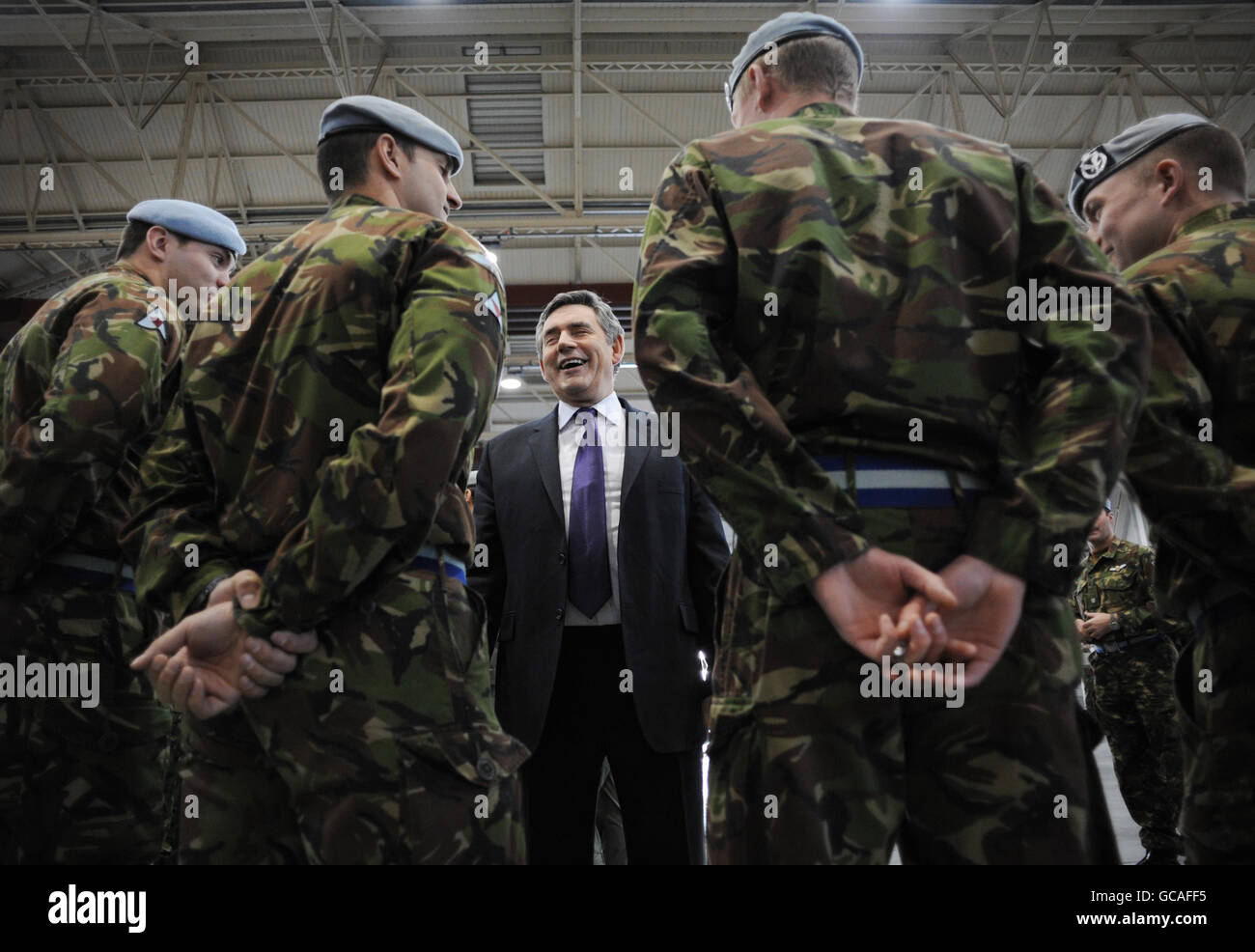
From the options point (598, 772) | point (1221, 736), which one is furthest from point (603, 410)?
point (1221, 736)

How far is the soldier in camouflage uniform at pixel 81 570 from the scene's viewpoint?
7.06ft

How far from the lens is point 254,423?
4.93 ft

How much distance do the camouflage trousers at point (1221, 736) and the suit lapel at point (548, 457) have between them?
56.7 inches

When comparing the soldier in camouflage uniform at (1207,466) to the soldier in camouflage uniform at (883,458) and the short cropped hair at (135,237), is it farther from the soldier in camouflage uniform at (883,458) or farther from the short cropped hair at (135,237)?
the short cropped hair at (135,237)

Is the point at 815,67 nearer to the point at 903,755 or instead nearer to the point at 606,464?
the point at 903,755

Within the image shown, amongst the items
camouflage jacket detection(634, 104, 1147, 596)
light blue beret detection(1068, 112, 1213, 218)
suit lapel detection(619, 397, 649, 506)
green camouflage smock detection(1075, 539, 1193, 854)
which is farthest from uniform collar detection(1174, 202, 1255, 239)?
green camouflage smock detection(1075, 539, 1193, 854)

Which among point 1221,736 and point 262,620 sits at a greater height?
point 262,620

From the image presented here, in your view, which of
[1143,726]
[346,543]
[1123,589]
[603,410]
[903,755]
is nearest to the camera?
[903,755]

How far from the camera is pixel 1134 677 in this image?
15.8 feet

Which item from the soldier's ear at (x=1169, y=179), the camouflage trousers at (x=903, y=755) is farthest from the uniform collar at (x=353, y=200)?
the soldier's ear at (x=1169, y=179)

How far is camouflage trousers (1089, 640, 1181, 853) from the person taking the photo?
449 centimetres

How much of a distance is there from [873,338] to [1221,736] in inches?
37.8

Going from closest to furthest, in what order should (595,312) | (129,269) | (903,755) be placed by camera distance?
(903,755)
(129,269)
(595,312)
